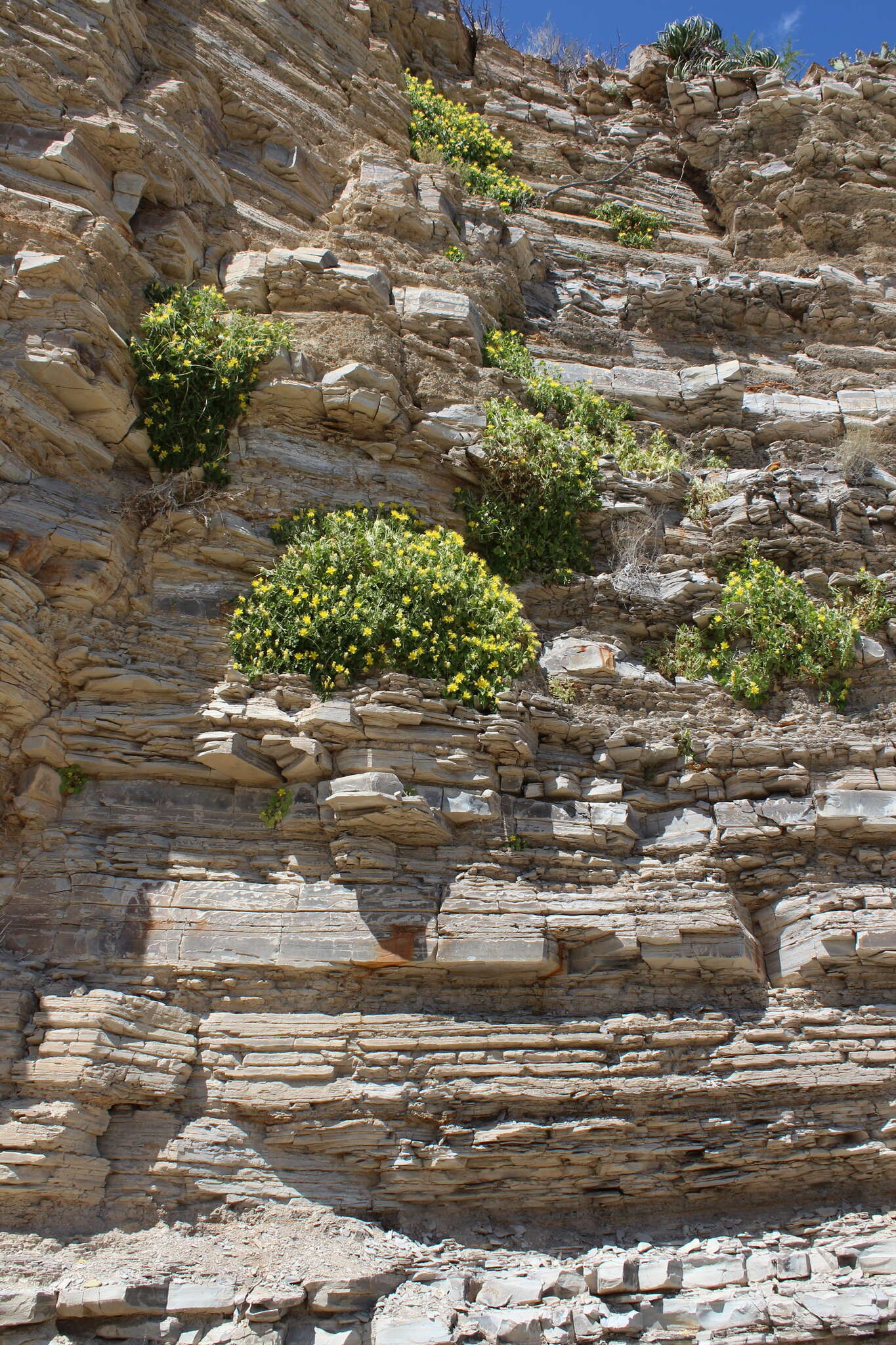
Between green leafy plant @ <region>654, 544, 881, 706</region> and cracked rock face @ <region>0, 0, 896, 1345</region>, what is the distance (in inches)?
8.3

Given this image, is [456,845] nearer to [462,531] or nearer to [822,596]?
[462,531]

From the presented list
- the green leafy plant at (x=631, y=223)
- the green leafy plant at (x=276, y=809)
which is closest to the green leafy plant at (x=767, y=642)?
the green leafy plant at (x=276, y=809)

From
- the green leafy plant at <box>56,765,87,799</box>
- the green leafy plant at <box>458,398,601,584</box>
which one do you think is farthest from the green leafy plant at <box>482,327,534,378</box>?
the green leafy plant at <box>56,765,87,799</box>

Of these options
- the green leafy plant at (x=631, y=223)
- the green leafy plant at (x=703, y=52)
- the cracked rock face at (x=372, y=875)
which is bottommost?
the cracked rock face at (x=372, y=875)

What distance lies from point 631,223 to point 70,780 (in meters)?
12.7

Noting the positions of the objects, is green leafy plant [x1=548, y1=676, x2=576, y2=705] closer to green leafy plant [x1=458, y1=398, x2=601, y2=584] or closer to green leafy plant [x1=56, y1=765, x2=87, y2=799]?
green leafy plant [x1=458, y1=398, x2=601, y2=584]

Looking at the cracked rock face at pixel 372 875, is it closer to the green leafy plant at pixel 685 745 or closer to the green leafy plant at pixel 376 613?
the green leafy plant at pixel 685 745

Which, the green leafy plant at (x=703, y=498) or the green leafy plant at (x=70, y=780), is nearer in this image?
the green leafy plant at (x=70, y=780)

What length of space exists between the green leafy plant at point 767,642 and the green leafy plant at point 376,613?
1.75m

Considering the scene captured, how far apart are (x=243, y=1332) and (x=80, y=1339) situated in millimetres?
969

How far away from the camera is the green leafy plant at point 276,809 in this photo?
728 cm

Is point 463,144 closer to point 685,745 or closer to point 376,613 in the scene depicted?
point 376,613

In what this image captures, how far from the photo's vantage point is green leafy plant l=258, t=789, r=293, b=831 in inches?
287

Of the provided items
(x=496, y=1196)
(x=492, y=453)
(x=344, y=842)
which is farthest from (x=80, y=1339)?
(x=492, y=453)
